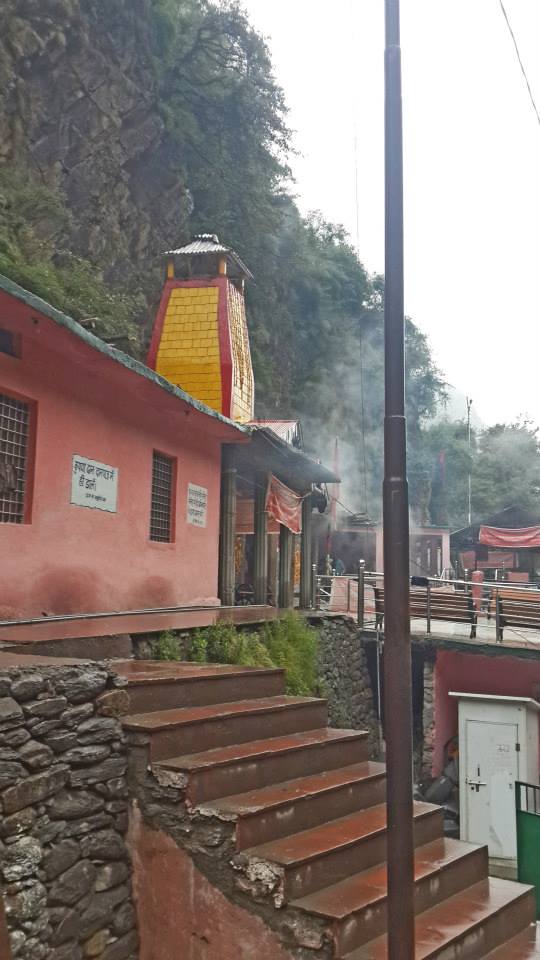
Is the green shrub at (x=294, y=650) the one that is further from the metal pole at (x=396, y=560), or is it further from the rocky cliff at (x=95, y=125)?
the rocky cliff at (x=95, y=125)

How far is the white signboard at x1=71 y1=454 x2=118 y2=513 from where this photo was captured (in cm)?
836

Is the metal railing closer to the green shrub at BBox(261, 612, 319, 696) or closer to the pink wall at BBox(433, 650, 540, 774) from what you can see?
the pink wall at BBox(433, 650, 540, 774)

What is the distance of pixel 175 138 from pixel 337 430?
15933mm

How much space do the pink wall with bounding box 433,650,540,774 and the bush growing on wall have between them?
12.6ft

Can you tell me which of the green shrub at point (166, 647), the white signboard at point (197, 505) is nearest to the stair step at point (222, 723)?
the green shrub at point (166, 647)

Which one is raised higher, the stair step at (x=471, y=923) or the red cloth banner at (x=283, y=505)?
the red cloth banner at (x=283, y=505)

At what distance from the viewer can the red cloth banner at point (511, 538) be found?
27375mm

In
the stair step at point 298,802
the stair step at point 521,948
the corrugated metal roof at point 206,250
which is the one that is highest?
the corrugated metal roof at point 206,250

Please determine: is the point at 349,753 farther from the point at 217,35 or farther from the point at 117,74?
the point at 217,35

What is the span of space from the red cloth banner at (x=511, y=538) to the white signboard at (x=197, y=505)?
18.8 metres

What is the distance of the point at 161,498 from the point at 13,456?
3.35 meters

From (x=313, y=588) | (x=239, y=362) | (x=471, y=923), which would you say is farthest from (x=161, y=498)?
(x=471, y=923)

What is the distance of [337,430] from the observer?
37.3 m

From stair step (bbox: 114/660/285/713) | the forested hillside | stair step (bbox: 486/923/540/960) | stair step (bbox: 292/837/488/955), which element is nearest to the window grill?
stair step (bbox: 114/660/285/713)
